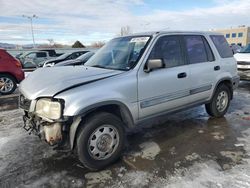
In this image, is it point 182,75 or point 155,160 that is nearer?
point 155,160

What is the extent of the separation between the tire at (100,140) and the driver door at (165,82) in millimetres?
529

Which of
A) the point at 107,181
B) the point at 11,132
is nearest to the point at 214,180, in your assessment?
the point at 107,181

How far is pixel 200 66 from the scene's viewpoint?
4.59m

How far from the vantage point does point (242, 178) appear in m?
3.06

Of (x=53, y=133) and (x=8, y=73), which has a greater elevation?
(x=8, y=73)

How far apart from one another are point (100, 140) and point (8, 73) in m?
6.65

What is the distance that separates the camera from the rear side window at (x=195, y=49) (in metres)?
4.47

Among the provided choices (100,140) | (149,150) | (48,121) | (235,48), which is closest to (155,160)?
(149,150)

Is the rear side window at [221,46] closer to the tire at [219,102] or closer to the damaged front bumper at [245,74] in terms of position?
the tire at [219,102]

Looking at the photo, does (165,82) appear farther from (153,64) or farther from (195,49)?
(195,49)

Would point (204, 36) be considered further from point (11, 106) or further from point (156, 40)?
point (11, 106)

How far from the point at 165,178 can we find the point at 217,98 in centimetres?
285

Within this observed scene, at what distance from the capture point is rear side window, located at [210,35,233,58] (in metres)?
5.13

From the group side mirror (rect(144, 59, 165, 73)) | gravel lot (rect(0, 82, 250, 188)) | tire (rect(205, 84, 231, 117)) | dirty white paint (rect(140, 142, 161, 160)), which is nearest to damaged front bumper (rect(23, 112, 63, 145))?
gravel lot (rect(0, 82, 250, 188))
